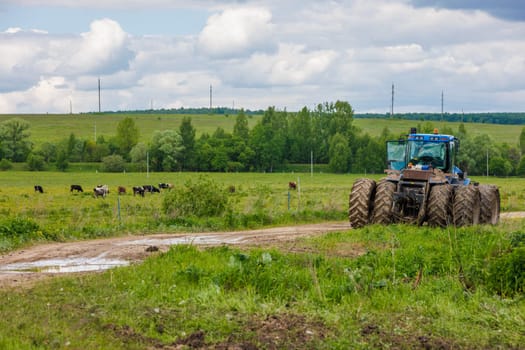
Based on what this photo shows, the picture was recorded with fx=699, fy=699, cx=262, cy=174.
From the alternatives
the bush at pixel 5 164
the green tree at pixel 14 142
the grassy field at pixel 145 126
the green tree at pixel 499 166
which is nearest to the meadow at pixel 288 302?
the green tree at pixel 499 166

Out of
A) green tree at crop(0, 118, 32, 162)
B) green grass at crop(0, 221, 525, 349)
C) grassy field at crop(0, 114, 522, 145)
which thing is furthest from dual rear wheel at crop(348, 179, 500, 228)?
grassy field at crop(0, 114, 522, 145)

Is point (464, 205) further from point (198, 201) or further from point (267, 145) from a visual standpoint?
point (267, 145)

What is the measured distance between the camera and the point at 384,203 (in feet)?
65.0

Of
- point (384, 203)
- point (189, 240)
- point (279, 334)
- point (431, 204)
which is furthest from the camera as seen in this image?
point (189, 240)

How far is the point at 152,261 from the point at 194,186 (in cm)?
1400

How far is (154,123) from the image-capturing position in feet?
621

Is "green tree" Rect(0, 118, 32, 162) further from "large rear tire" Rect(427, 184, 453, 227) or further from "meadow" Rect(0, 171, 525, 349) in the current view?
"meadow" Rect(0, 171, 525, 349)

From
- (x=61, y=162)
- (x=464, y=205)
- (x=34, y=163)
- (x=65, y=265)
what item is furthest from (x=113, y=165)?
(x=65, y=265)

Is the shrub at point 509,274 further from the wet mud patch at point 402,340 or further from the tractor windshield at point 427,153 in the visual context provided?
the tractor windshield at point 427,153

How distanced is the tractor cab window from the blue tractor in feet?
0.17

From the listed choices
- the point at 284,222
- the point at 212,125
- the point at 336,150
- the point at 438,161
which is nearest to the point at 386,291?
the point at 438,161

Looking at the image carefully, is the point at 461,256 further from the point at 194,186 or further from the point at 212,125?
the point at 212,125

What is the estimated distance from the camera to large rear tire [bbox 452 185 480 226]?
757 inches

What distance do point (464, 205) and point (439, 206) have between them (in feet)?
2.31
